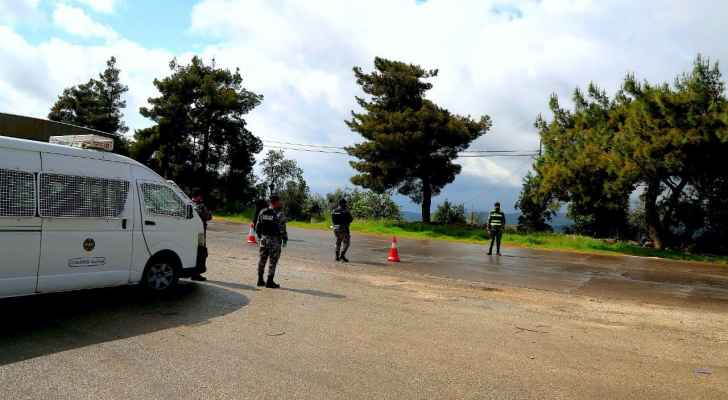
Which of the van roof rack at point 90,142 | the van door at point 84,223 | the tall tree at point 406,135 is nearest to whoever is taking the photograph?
the van door at point 84,223

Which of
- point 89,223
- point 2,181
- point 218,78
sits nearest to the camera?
point 2,181

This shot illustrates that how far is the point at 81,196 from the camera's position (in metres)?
7.38

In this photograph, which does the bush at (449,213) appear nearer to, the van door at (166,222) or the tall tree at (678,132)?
the tall tree at (678,132)

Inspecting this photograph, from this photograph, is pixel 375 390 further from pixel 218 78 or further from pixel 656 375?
pixel 218 78

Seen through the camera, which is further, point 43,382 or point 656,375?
point 656,375

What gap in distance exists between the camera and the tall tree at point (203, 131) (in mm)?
47188

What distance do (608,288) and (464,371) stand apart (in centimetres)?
813

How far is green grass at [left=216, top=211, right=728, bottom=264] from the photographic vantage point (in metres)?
23.4

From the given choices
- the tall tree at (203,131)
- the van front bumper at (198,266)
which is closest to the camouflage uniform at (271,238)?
the van front bumper at (198,266)

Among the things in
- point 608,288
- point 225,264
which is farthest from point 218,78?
point 608,288

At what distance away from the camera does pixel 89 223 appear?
24.4 ft

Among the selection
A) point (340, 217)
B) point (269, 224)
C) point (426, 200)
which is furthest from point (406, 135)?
point (269, 224)

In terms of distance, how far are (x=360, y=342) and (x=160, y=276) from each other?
399 centimetres

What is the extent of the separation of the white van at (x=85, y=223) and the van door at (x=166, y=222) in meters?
0.02
